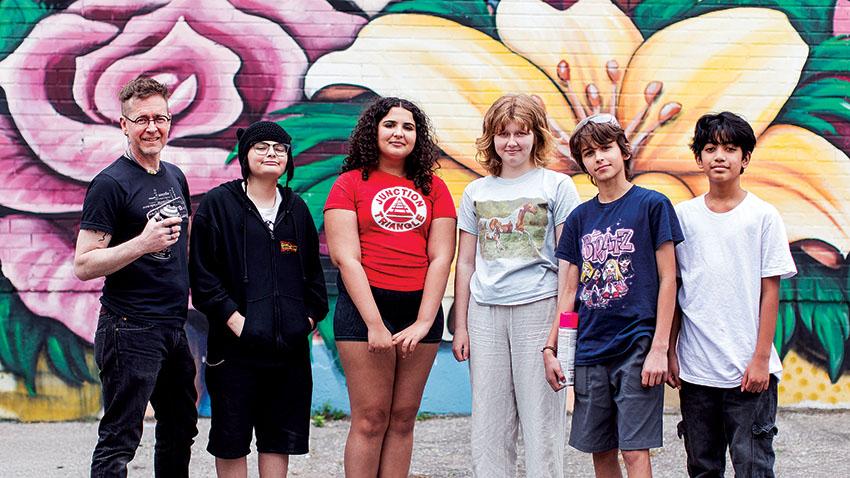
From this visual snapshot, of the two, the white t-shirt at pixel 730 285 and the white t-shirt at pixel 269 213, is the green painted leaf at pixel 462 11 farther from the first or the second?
the white t-shirt at pixel 730 285

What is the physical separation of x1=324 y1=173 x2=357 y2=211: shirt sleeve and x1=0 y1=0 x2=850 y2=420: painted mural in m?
2.32

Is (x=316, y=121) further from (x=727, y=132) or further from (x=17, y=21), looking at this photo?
(x=727, y=132)

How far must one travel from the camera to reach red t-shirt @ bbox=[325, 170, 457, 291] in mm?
3742

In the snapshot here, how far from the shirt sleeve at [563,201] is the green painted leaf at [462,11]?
2.62 m

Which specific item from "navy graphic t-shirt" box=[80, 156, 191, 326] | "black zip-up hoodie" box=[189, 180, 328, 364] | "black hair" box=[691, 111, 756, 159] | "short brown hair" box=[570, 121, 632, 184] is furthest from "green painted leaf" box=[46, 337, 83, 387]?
"black hair" box=[691, 111, 756, 159]

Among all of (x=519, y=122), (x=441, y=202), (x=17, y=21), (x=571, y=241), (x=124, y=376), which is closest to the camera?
(x=124, y=376)

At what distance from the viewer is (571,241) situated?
363cm

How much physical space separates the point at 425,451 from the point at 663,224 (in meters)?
2.52

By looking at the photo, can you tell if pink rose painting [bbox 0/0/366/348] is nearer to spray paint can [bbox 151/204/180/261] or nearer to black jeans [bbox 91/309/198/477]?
spray paint can [bbox 151/204/180/261]

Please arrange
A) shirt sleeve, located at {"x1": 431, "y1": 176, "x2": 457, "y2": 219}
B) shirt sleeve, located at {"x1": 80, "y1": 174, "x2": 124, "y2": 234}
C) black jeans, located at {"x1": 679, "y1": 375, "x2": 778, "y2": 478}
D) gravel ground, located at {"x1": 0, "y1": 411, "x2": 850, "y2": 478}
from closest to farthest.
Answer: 1. black jeans, located at {"x1": 679, "y1": 375, "x2": 778, "y2": 478}
2. shirt sleeve, located at {"x1": 80, "y1": 174, "x2": 124, "y2": 234}
3. shirt sleeve, located at {"x1": 431, "y1": 176, "x2": 457, "y2": 219}
4. gravel ground, located at {"x1": 0, "y1": 411, "x2": 850, "y2": 478}

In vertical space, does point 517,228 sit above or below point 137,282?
above

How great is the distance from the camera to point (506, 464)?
147 inches

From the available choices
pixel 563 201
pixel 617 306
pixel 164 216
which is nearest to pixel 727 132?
pixel 563 201

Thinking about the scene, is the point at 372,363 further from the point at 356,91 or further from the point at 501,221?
the point at 356,91
